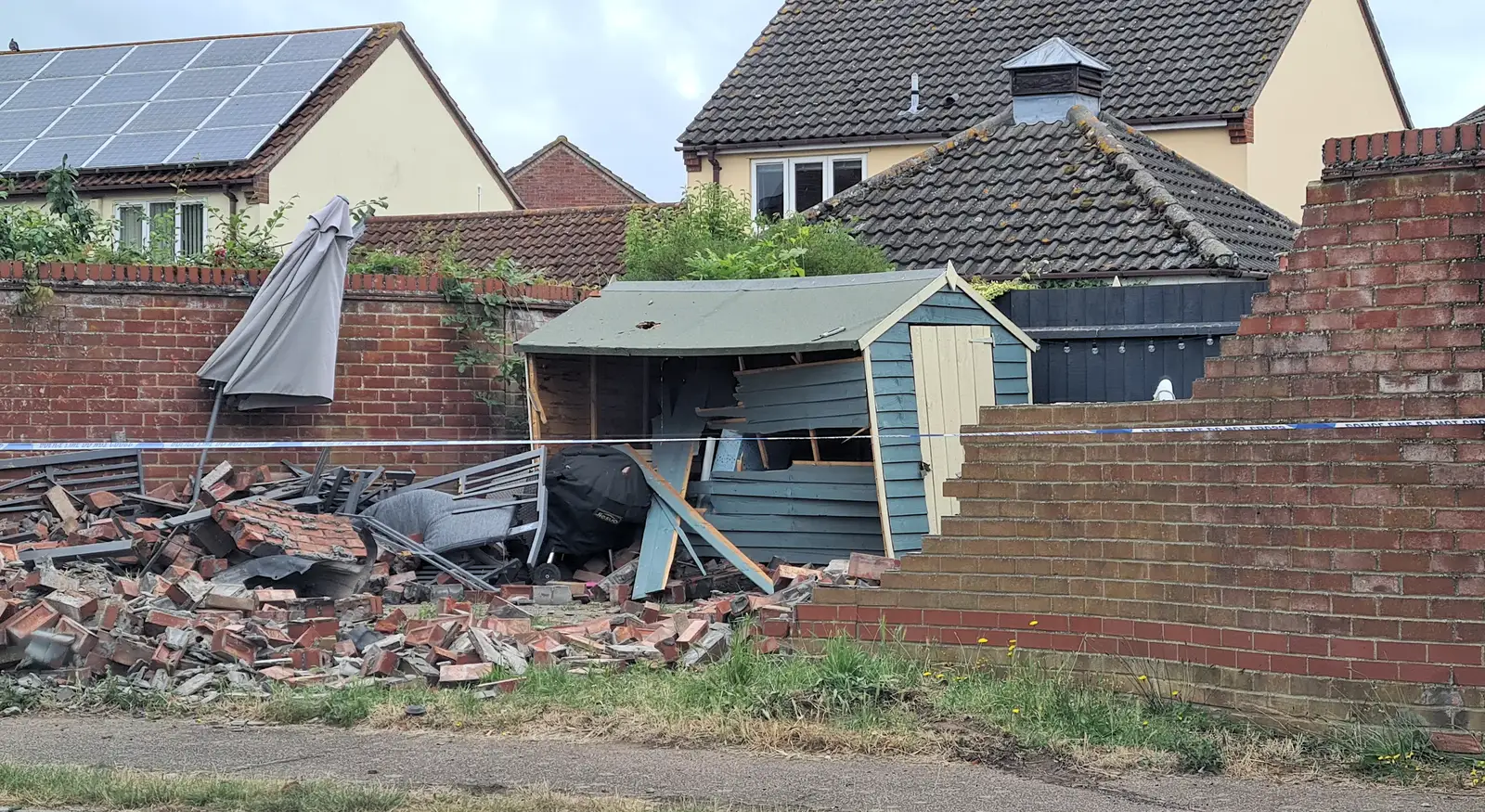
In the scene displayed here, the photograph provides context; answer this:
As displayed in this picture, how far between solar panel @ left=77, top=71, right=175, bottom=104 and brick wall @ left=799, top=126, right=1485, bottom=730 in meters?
21.6

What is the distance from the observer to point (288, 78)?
86.5ft

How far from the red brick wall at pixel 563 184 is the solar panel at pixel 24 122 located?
49.9 feet

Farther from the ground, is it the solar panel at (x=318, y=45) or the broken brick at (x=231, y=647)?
Result: the solar panel at (x=318, y=45)

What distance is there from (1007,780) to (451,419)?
851 centimetres

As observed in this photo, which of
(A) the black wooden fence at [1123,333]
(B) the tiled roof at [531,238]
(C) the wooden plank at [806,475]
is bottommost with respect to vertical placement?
(C) the wooden plank at [806,475]

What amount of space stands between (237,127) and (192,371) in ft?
40.0

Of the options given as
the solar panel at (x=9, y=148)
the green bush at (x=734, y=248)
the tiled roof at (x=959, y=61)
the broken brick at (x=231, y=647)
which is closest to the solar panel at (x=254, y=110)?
the solar panel at (x=9, y=148)

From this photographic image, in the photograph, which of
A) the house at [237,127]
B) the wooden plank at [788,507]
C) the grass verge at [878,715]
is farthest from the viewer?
the house at [237,127]

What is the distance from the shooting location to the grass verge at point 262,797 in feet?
20.6

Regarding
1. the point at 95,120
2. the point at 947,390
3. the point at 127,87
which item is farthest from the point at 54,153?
the point at 947,390

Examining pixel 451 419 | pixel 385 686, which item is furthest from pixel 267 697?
pixel 451 419

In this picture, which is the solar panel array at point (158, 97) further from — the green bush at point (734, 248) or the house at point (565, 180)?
the house at point (565, 180)

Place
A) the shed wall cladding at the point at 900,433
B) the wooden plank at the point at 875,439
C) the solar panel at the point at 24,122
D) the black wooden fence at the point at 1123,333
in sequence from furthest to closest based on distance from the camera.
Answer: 1. the solar panel at the point at 24,122
2. the black wooden fence at the point at 1123,333
3. the shed wall cladding at the point at 900,433
4. the wooden plank at the point at 875,439

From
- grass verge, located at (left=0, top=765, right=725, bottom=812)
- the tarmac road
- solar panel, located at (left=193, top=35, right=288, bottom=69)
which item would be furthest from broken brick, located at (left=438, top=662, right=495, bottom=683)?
solar panel, located at (left=193, top=35, right=288, bottom=69)
